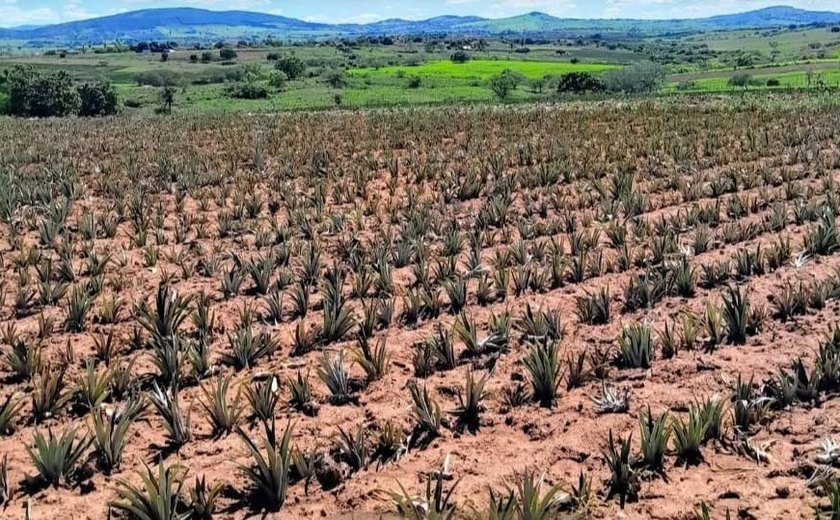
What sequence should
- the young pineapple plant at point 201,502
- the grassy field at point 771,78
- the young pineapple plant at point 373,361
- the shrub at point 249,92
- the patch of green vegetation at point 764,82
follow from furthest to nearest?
the shrub at point 249,92, the patch of green vegetation at point 764,82, the grassy field at point 771,78, the young pineapple plant at point 373,361, the young pineapple plant at point 201,502

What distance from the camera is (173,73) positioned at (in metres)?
90.2

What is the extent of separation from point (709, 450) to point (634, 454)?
45cm

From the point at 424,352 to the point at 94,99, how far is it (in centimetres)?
5958

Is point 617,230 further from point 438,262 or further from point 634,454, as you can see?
point 634,454

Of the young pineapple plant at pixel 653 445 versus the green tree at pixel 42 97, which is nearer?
the young pineapple plant at pixel 653 445

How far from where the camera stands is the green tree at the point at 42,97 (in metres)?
56.2

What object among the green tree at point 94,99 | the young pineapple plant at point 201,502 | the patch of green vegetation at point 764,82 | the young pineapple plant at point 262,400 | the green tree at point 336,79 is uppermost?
the green tree at point 336,79

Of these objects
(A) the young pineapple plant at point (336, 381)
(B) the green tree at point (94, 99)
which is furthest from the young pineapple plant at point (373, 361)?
(B) the green tree at point (94, 99)

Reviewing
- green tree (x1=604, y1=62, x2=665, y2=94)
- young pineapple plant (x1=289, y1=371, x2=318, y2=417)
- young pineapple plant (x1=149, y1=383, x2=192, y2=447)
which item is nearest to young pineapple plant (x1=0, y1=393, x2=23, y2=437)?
young pineapple plant (x1=149, y1=383, x2=192, y2=447)

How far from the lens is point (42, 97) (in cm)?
5603

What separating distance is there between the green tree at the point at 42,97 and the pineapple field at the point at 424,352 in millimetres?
49956

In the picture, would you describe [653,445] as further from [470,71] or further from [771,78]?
[470,71]

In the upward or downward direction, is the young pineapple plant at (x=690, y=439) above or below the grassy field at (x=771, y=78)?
below

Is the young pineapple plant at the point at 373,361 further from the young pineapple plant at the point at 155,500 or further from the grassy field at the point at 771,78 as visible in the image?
the grassy field at the point at 771,78
